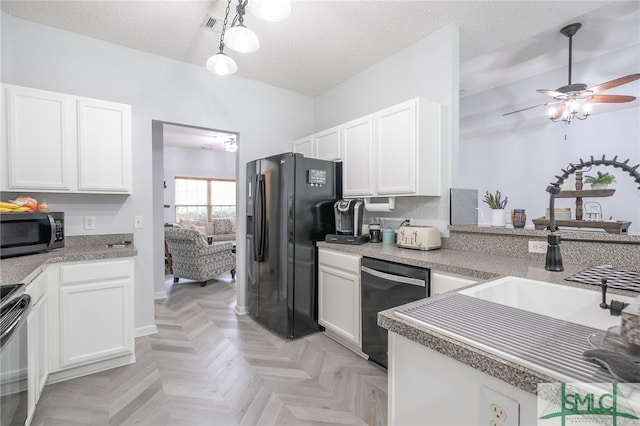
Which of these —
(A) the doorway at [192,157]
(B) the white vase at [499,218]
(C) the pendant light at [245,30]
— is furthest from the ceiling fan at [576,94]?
(A) the doorway at [192,157]

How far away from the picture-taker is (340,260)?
2654 millimetres

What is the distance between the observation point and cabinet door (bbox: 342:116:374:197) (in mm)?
2824

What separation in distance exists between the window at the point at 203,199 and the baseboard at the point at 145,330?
5286mm

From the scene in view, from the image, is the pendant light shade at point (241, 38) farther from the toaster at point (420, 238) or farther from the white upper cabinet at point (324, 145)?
the toaster at point (420, 238)

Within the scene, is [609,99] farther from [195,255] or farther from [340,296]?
[195,255]

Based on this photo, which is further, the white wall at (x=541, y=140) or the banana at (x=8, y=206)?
the white wall at (x=541, y=140)

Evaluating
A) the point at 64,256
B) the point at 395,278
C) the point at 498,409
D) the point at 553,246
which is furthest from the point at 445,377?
the point at 64,256

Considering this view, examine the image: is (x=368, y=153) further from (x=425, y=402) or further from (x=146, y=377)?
(x=146, y=377)

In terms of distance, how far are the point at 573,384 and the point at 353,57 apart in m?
3.17

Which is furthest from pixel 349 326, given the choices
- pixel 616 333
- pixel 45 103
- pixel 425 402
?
pixel 45 103

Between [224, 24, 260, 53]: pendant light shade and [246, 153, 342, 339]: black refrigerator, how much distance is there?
3.46 ft

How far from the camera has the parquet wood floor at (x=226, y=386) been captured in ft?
5.87

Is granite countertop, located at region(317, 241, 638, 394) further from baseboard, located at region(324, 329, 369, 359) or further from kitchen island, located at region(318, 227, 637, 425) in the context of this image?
baseboard, located at region(324, 329, 369, 359)

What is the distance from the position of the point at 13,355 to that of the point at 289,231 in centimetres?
189
